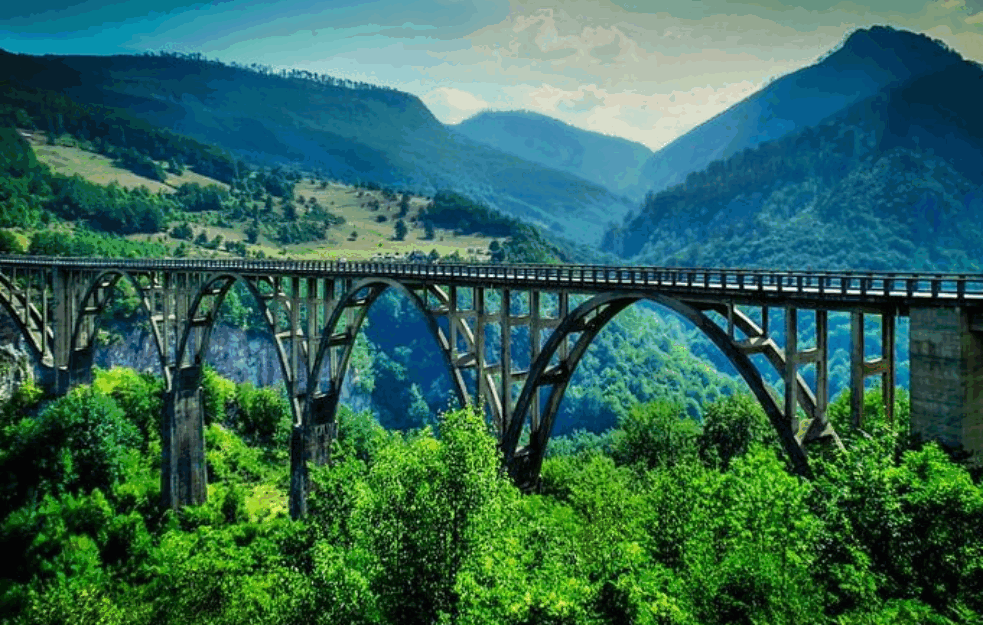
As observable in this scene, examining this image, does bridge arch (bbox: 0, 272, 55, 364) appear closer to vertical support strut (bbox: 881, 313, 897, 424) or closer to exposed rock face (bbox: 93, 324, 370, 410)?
exposed rock face (bbox: 93, 324, 370, 410)

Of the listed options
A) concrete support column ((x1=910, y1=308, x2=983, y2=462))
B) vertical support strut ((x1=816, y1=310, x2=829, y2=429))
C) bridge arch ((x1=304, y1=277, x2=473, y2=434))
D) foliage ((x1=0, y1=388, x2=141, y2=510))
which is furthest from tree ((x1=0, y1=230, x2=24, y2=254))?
concrete support column ((x1=910, y1=308, x2=983, y2=462))

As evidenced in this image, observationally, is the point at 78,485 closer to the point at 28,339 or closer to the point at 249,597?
the point at 28,339

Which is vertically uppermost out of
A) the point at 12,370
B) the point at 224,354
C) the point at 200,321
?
the point at 200,321

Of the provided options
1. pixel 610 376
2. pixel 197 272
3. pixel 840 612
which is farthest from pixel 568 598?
pixel 610 376

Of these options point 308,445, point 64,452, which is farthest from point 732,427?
point 64,452

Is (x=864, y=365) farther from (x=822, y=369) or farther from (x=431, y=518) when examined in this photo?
(x=431, y=518)

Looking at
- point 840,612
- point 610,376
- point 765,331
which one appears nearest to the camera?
point 840,612
